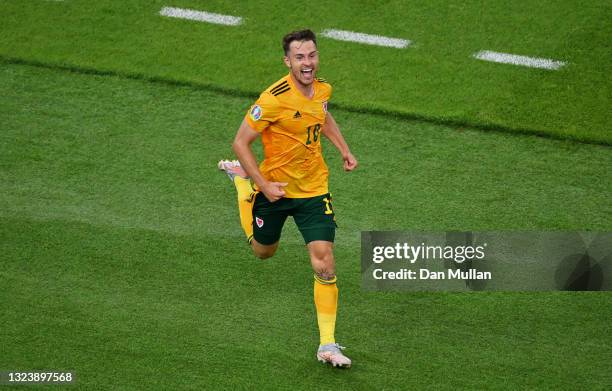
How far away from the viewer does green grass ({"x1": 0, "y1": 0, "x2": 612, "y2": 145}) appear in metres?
10.8

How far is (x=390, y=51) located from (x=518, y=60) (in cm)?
140

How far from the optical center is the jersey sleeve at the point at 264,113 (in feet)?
24.3

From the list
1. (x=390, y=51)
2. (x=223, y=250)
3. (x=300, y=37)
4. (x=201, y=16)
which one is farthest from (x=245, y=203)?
(x=201, y=16)

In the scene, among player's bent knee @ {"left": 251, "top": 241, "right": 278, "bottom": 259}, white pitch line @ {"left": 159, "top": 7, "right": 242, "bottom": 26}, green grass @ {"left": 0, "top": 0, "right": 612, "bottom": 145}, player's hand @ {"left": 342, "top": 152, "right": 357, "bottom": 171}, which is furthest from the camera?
white pitch line @ {"left": 159, "top": 7, "right": 242, "bottom": 26}

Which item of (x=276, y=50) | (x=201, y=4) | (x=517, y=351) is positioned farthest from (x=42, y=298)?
(x=201, y=4)

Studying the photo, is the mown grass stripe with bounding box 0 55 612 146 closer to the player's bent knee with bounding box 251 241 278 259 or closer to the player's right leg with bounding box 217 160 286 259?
the player's right leg with bounding box 217 160 286 259

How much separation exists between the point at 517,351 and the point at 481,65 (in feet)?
15.0

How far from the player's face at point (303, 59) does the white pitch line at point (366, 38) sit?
4.64 m

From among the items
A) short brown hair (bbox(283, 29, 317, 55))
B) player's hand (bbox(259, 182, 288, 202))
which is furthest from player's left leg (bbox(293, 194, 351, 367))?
short brown hair (bbox(283, 29, 317, 55))

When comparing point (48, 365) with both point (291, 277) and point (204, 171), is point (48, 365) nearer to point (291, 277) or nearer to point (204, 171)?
point (291, 277)

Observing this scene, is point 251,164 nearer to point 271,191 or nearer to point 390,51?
point 271,191

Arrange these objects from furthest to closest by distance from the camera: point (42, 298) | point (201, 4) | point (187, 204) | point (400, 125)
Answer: point (201, 4) < point (400, 125) < point (187, 204) < point (42, 298)

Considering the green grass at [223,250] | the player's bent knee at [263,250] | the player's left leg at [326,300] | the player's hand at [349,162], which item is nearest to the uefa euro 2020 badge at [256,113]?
the player's hand at [349,162]

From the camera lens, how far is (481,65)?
1147cm
